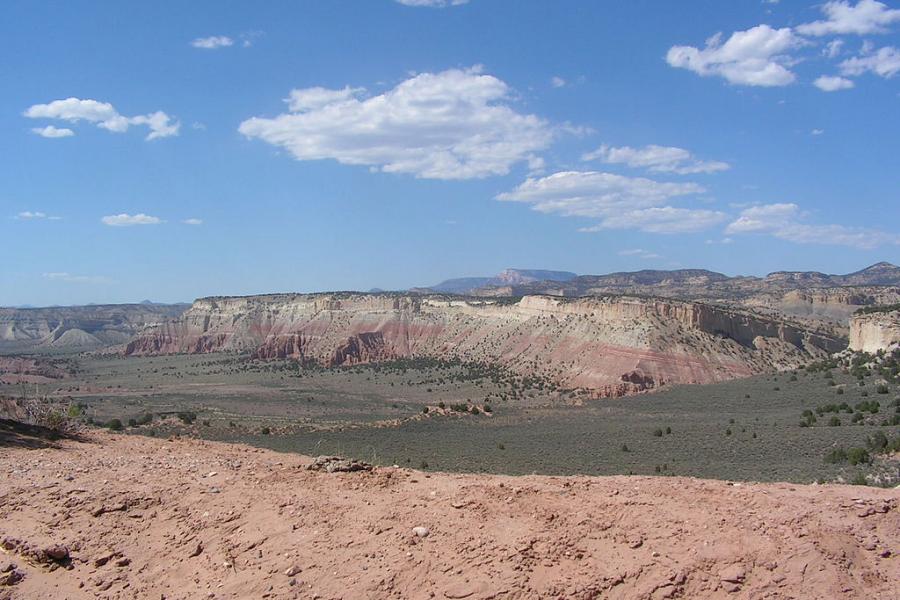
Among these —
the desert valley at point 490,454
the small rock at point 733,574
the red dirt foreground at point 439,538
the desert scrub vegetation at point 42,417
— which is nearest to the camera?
the small rock at point 733,574

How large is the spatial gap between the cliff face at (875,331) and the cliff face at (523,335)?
8643mm

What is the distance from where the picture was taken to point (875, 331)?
52.3 meters

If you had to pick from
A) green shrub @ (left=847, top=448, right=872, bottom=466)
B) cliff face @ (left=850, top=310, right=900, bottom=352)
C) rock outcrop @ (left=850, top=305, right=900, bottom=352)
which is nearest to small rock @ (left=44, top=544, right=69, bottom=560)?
green shrub @ (left=847, top=448, right=872, bottom=466)

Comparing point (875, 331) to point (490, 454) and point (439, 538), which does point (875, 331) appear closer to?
point (490, 454)

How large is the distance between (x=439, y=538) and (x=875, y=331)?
56501 mm

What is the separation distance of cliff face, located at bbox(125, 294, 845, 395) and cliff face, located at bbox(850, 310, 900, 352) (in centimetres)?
864

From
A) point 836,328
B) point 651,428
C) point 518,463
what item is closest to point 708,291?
point 836,328

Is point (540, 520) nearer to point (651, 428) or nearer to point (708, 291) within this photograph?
point (651, 428)

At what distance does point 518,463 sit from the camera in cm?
2644

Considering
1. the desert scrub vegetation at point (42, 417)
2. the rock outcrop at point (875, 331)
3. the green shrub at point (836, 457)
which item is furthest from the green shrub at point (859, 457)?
the rock outcrop at point (875, 331)

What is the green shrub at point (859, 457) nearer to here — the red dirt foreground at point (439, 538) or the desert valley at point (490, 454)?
the desert valley at point (490, 454)

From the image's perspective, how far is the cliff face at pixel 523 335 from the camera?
6184 centimetres

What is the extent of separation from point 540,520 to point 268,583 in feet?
10.5

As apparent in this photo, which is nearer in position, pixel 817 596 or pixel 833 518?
pixel 817 596
